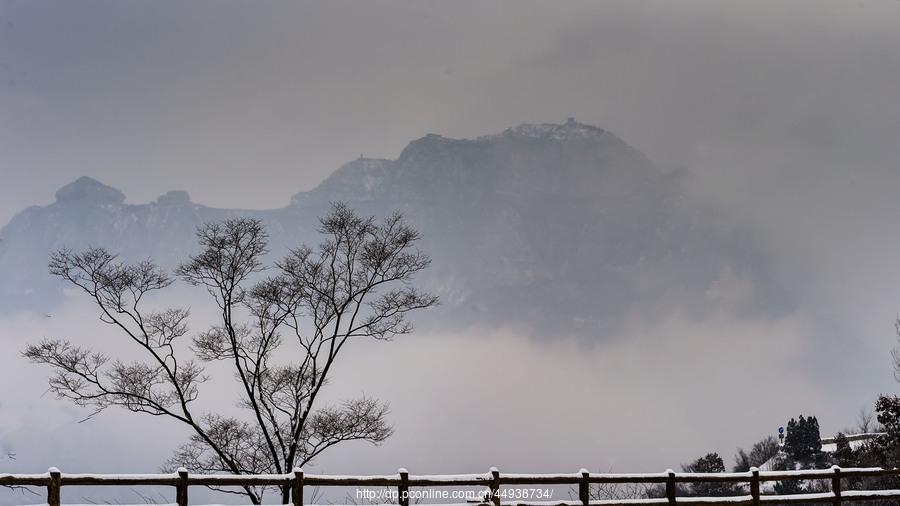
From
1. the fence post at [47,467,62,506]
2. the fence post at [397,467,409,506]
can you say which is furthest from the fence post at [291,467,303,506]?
the fence post at [47,467,62,506]

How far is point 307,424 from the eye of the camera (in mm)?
26000

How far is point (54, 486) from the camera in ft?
43.4

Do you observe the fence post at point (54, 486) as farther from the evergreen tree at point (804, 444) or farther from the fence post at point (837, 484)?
the evergreen tree at point (804, 444)

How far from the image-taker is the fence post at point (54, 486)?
1314cm

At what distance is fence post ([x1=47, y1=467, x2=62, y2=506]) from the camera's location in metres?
13.1

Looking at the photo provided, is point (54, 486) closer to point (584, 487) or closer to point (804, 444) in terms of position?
point (584, 487)

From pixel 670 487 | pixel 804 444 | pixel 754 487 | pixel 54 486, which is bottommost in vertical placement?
pixel 804 444

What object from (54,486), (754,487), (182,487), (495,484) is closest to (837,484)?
(754,487)

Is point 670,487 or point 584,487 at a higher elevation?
point 584,487

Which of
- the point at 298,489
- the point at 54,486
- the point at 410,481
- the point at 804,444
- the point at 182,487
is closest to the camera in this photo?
the point at 54,486

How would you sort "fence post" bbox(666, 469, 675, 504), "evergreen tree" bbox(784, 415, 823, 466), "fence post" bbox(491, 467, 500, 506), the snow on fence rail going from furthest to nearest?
"evergreen tree" bbox(784, 415, 823, 466)
"fence post" bbox(666, 469, 675, 504)
"fence post" bbox(491, 467, 500, 506)
the snow on fence rail

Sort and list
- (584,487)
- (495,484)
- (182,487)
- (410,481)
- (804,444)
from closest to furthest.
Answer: (182,487) < (410,481) < (495,484) < (584,487) < (804,444)

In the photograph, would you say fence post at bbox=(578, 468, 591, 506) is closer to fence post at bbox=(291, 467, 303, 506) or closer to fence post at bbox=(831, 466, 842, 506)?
fence post at bbox=(291, 467, 303, 506)

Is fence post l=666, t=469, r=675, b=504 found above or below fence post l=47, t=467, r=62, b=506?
below
